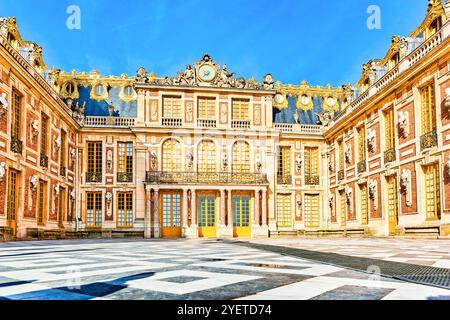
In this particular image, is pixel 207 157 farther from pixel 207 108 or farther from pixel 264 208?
pixel 264 208

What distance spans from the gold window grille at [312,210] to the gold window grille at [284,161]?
2.18m

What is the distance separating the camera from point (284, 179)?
30375 mm

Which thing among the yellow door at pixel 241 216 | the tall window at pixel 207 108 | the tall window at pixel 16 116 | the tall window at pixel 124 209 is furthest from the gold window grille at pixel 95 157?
the tall window at pixel 16 116

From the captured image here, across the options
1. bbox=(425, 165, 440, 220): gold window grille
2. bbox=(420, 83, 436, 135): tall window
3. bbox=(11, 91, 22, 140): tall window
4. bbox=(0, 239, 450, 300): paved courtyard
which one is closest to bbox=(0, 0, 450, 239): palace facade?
bbox=(11, 91, 22, 140): tall window

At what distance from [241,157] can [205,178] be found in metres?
2.81

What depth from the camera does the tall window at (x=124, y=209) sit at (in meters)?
28.5

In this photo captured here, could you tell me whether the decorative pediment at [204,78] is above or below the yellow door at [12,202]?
above

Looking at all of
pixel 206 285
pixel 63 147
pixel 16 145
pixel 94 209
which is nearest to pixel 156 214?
pixel 94 209

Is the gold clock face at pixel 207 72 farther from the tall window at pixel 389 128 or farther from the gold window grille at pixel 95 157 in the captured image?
the tall window at pixel 389 128

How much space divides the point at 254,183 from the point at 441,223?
13851 millimetres

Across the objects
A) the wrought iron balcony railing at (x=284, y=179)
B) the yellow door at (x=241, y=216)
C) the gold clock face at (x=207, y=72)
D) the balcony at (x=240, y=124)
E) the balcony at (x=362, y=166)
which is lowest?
the yellow door at (x=241, y=216)

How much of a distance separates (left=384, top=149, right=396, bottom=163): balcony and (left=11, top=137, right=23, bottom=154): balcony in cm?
1622
